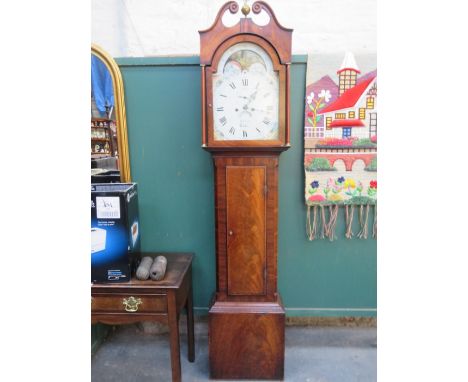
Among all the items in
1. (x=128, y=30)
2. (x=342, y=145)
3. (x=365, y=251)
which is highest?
(x=128, y=30)

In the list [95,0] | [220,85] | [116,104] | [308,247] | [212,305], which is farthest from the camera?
[95,0]

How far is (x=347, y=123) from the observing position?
1702 mm

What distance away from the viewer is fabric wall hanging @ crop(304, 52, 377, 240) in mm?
1678

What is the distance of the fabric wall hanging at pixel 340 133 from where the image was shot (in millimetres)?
1678

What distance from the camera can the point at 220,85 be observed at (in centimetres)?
138

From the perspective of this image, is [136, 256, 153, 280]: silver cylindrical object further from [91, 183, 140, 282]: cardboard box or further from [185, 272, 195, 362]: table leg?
[185, 272, 195, 362]: table leg

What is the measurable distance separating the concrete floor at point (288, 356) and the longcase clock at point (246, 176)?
198 mm

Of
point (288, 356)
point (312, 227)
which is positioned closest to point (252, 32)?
point (312, 227)

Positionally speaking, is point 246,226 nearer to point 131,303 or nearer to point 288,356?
point 131,303

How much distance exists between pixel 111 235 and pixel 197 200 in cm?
56

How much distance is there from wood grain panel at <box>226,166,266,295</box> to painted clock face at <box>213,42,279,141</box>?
0.53 ft

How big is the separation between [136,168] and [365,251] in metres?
1.37

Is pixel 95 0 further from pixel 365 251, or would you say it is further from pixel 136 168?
pixel 365 251

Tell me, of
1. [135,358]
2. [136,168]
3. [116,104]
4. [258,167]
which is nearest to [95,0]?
[116,104]
